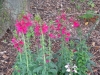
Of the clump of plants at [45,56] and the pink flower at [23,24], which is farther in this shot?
the clump of plants at [45,56]

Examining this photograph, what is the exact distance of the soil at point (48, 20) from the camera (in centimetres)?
404

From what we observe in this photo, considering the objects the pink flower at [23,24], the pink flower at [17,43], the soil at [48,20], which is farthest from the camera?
the soil at [48,20]

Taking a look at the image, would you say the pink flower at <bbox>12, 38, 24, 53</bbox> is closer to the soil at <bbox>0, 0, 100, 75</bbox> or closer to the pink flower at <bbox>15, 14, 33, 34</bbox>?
the pink flower at <bbox>15, 14, 33, 34</bbox>

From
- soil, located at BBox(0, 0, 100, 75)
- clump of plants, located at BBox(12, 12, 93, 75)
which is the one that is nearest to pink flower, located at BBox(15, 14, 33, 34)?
clump of plants, located at BBox(12, 12, 93, 75)

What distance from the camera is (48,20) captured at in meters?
5.41

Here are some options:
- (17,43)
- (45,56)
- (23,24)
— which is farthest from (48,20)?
(23,24)

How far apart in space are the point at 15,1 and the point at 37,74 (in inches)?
83.9

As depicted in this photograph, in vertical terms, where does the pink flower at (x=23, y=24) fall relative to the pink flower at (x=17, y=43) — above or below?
above

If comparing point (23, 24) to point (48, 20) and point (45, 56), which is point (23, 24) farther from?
point (48, 20)

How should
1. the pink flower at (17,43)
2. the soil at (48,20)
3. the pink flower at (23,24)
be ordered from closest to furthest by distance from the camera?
the pink flower at (23,24), the pink flower at (17,43), the soil at (48,20)

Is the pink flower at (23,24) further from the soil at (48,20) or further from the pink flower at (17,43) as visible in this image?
the soil at (48,20)

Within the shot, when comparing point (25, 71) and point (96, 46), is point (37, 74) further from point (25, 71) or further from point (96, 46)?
point (96, 46)

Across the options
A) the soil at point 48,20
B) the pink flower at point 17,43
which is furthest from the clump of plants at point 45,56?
the soil at point 48,20

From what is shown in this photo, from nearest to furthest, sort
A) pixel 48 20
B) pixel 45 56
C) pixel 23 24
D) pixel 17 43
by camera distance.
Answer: pixel 23 24 < pixel 17 43 < pixel 45 56 < pixel 48 20
